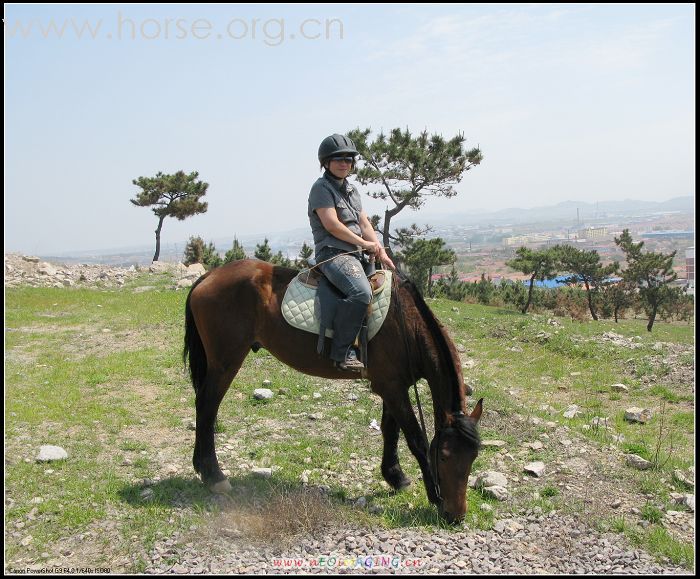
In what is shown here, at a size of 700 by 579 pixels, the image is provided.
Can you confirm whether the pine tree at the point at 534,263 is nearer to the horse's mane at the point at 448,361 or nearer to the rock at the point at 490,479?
the rock at the point at 490,479

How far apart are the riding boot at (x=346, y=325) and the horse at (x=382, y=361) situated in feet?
0.78

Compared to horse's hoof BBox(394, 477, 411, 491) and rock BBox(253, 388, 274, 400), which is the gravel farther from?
rock BBox(253, 388, 274, 400)

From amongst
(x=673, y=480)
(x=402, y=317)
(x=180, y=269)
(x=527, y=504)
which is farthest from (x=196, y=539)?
(x=180, y=269)

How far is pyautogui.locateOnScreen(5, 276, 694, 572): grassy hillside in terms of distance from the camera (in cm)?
423

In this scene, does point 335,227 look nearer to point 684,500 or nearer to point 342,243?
point 342,243

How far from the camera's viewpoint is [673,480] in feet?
16.6

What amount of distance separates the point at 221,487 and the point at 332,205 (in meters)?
2.69

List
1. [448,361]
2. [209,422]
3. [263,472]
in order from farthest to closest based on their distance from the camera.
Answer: [263,472]
[209,422]
[448,361]

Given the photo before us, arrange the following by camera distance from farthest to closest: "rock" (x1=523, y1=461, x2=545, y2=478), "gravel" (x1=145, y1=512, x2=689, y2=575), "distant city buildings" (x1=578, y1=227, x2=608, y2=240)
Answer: "distant city buildings" (x1=578, y1=227, x2=608, y2=240) → "rock" (x1=523, y1=461, x2=545, y2=478) → "gravel" (x1=145, y1=512, x2=689, y2=575)

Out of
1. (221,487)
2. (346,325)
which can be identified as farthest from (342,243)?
(221,487)

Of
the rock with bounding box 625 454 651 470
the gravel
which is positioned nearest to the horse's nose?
the gravel

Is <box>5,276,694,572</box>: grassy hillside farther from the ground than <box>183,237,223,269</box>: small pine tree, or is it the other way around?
<box>183,237,223,269</box>: small pine tree

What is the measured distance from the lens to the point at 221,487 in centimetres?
484

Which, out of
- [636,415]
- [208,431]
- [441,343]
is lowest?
[636,415]
